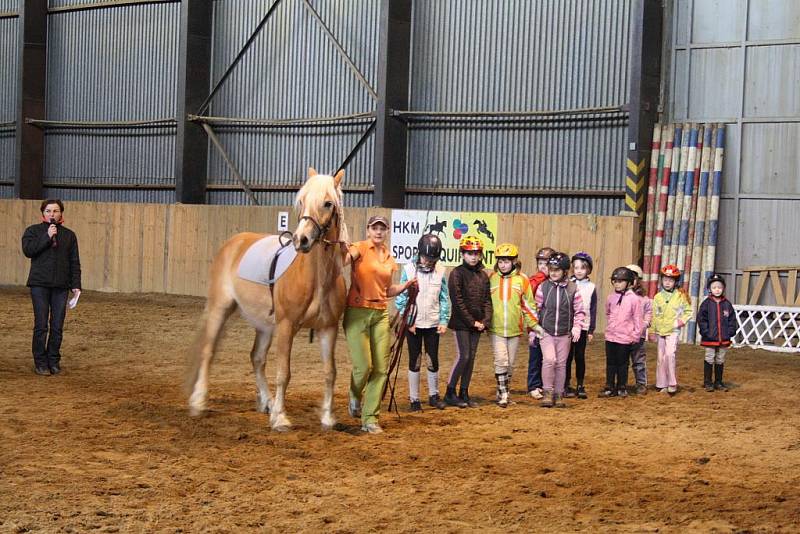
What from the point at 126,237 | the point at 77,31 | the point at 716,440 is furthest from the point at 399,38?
the point at 716,440

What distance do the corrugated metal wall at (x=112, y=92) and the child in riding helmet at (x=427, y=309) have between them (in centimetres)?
1583

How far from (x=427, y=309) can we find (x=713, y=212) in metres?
9.17

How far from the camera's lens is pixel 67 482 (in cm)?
708

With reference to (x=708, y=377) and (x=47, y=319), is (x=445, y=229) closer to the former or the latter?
(x=708, y=377)

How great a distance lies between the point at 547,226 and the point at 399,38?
5.45m

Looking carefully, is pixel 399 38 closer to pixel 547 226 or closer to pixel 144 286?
pixel 547 226

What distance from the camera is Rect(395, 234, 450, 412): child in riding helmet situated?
Answer: 33.9 feet

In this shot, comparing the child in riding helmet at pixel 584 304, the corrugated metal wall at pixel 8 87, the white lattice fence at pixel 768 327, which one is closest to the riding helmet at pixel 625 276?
the child in riding helmet at pixel 584 304

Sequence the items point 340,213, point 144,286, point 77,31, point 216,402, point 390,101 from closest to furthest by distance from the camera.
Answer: point 340,213, point 216,402, point 390,101, point 144,286, point 77,31

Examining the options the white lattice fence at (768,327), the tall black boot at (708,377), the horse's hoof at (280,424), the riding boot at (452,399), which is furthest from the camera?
the white lattice fence at (768,327)

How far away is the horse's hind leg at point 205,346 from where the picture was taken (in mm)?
9789

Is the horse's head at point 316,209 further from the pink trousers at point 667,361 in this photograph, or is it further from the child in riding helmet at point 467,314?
the pink trousers at point 667,361

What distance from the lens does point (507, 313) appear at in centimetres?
1079

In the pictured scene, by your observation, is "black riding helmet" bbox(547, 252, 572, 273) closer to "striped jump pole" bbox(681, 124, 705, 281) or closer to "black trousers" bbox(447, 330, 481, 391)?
"black trousers" bbox(447, 330, 481, 391)
